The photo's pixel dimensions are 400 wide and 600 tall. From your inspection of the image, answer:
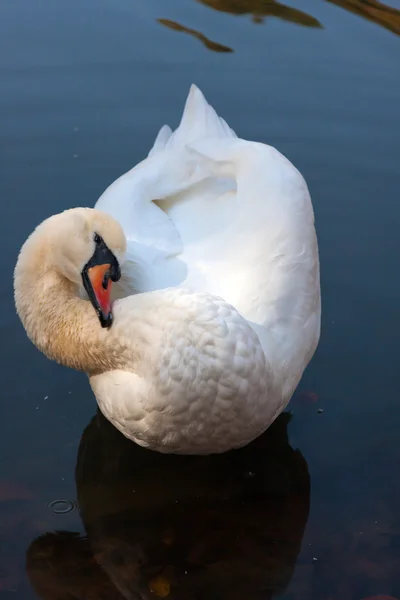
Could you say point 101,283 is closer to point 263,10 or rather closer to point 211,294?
point 211,294

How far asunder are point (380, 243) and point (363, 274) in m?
0.38

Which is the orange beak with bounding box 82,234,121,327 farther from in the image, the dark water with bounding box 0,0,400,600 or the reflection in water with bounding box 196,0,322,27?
the reflection in water with bounding box 196,0,322,27

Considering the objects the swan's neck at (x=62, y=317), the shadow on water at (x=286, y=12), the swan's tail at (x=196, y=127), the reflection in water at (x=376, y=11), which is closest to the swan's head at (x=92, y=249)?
the swan's neck at (x=62, y=317)

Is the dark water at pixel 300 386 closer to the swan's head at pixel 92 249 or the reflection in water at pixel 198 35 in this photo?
the reflection in water at pixel 198 35

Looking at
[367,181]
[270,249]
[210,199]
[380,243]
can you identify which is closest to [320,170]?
[367,181]

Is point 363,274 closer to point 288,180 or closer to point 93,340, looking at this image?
point 288,180

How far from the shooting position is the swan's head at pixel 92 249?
163 inches

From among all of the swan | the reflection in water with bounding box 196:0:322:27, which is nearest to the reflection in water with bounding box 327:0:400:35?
the reflection in water with bounding box 196:0:322:27

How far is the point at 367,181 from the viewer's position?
6953 mm

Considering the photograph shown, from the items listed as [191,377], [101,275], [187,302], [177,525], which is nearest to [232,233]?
[187,302]

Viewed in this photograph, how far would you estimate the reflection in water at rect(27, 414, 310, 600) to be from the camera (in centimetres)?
425

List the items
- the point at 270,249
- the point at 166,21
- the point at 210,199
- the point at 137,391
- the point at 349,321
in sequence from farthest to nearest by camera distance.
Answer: the point at 166,21, the point at 349,321, the point at 210,199, the point at 270,249, the point at 137,391

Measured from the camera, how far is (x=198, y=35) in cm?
877

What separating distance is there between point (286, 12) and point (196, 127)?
4065mm
